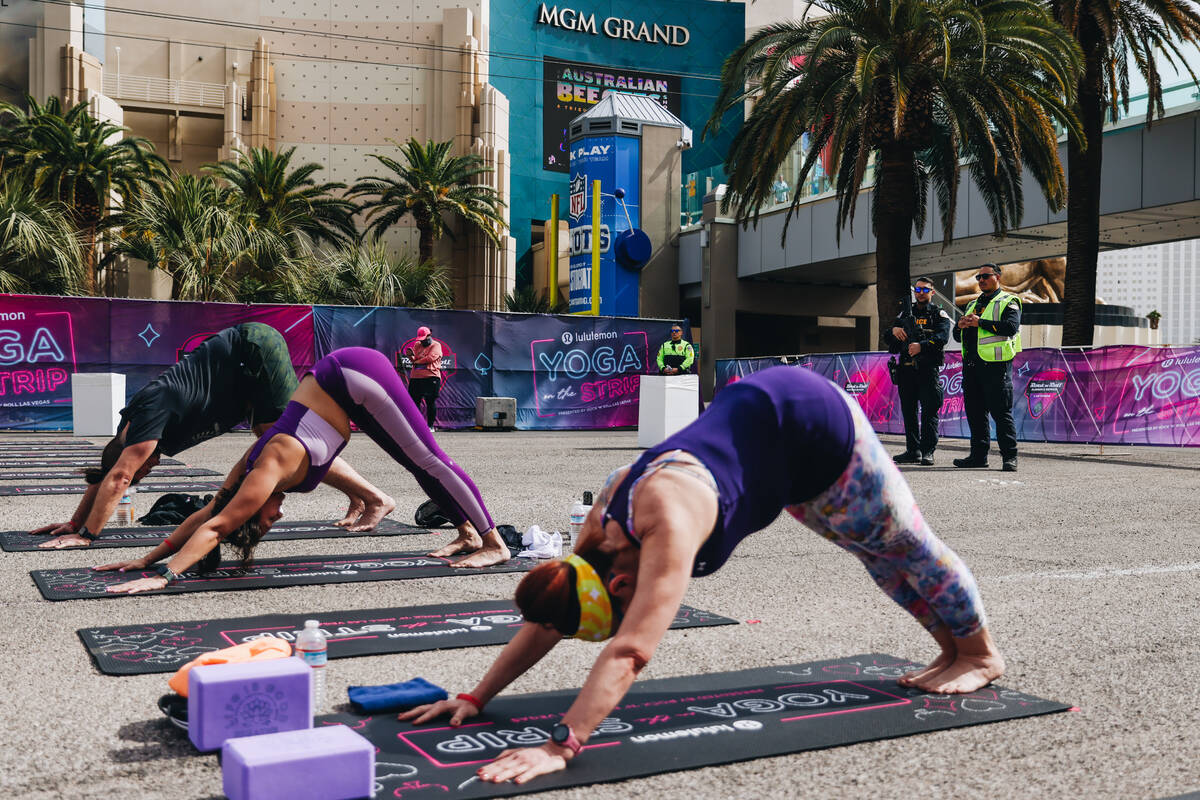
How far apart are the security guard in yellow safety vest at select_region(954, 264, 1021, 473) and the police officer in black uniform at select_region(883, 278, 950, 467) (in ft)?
1.38

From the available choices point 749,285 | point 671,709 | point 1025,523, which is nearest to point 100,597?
point 671,709

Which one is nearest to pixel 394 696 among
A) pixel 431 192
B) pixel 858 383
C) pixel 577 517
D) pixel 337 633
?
pixel 337 633

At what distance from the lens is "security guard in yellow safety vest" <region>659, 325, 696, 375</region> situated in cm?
1848

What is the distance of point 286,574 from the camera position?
6.18 m

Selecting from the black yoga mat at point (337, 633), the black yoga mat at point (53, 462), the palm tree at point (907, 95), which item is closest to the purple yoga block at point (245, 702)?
the black yoga mat at point (337, 633)

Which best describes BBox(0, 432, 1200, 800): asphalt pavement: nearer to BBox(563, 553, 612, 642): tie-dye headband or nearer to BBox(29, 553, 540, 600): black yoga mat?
BBox(29, 553, 540, 600): black yoga mat

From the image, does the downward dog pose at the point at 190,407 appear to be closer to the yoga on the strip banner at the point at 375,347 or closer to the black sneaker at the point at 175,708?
the black sneaker at the point at 175,708

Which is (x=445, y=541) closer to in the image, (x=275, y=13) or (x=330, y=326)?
(x=330, y=326)

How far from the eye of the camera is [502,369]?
23531 millimetres

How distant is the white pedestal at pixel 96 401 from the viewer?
1850 cm

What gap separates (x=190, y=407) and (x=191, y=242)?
27860 millimetres

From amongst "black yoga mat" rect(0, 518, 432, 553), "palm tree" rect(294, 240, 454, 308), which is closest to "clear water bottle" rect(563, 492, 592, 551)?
"black yoga mat" rect(0, 518, 432, 553)

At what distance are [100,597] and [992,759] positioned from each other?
165 inches

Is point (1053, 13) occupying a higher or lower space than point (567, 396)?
higher
